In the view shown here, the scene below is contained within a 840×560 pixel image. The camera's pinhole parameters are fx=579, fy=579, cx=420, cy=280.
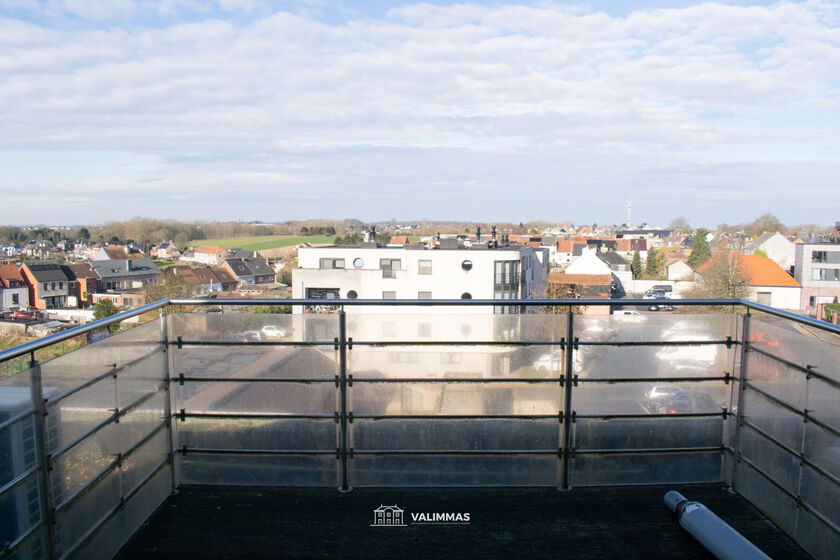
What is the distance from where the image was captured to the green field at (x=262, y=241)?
59600 mm

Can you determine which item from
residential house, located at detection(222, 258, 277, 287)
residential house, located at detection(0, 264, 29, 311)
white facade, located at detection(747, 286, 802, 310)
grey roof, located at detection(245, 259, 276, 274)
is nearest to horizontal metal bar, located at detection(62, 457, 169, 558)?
residential house, located at detection(0, 264, 29, 311)

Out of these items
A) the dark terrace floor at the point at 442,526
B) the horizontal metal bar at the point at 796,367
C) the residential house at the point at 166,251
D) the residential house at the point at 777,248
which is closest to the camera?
the horizontal metal bar at the point at 796,367

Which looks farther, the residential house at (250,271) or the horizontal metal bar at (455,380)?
the residential house at (250,271)

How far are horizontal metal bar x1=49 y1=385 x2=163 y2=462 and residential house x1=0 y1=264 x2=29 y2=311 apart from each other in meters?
22.0

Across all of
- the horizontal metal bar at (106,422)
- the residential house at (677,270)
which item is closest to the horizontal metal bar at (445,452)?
the horizontal metal bar at (106,422)

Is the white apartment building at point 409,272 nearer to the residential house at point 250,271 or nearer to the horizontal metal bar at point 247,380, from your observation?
the residential house at point 250,271

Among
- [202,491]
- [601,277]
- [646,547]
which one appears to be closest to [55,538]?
[202,491]

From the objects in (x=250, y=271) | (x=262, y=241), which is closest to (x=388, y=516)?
(x=250, y=271)

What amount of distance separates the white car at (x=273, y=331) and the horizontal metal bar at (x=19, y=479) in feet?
4.58

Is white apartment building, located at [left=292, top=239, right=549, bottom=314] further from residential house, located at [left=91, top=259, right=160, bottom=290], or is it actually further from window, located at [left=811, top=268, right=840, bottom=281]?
window, located at [left=811, top=268, right=840, bottom=281]

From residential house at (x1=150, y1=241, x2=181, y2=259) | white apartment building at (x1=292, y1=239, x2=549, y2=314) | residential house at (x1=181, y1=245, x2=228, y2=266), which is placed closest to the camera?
white apartment building at (x1=292, y1=239, x2=549, y2=314)

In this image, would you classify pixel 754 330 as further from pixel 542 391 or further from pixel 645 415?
pixel 542 391

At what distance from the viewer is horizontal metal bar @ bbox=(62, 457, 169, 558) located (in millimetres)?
2480

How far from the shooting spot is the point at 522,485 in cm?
359
